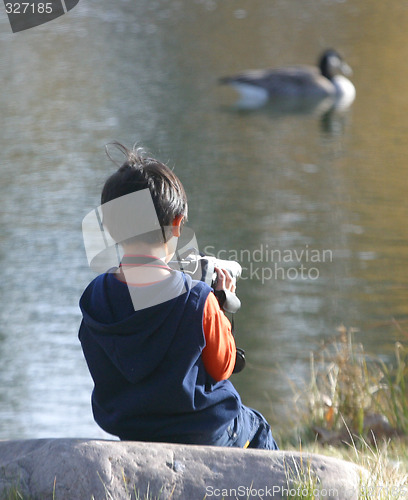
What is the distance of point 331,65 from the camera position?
479 inches

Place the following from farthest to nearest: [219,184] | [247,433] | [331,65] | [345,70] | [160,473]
A: 1. [345,70]
2. [331,65]
3. [219,184]
4. [247,433]
5. [160,473]

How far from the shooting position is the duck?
11.6 m

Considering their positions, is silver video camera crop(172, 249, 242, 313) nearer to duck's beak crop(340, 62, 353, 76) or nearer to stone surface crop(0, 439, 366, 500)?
stone surface crop(0, 439, 366, 500)

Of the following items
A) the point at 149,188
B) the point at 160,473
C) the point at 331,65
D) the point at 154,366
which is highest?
the point at 149,188

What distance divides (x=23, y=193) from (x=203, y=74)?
6075 mm

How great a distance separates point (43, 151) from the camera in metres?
9.05

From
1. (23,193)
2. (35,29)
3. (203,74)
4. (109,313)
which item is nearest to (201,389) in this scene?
(109,313)

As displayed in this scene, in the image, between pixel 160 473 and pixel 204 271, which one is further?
pixel 204 271

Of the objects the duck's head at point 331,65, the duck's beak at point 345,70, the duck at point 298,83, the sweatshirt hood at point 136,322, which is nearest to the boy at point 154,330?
the sweatshirt hood at point 136,322

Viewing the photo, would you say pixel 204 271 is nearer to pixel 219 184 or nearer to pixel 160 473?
pixel 160 473

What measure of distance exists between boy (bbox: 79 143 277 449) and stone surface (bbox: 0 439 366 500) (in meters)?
0.11

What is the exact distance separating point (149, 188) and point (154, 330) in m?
0.33

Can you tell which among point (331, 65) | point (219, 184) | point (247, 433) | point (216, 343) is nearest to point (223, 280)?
point (216, 343)

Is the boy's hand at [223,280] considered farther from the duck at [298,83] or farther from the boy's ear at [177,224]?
the duck at [298,83]
